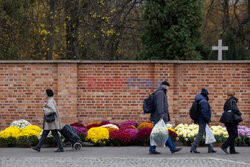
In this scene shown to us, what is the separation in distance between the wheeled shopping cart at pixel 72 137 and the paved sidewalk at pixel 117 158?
0.18 m

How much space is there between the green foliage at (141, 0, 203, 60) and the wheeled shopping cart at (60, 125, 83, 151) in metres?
10.7

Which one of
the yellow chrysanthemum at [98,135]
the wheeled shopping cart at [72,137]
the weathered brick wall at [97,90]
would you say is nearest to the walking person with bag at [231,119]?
the yellow chrysanthemum at [98,135]

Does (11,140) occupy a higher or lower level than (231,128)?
lower

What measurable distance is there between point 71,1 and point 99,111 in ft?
31.3

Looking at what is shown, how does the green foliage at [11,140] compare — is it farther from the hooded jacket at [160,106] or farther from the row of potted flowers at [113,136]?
the hooded jacket at [160,106]

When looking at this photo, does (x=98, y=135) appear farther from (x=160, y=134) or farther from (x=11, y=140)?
(x=160, y=134)

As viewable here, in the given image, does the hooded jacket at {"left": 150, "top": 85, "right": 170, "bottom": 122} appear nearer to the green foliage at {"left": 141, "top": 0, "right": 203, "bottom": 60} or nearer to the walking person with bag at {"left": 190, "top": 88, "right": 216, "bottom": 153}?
the walking person with bag at {"left": 190, "top": 88, "right": 216, "bottom": 153}

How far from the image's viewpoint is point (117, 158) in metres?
11.2

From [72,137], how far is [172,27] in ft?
36.5

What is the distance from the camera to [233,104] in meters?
12.2

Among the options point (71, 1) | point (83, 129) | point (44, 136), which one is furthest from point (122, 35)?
point (44, 136)

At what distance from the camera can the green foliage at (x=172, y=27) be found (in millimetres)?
22906

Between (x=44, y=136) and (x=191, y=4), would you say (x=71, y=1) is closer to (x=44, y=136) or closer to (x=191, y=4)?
(x=191, y=4)

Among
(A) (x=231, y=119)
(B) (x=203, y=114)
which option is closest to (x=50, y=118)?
(B) (x=203, y=114)
